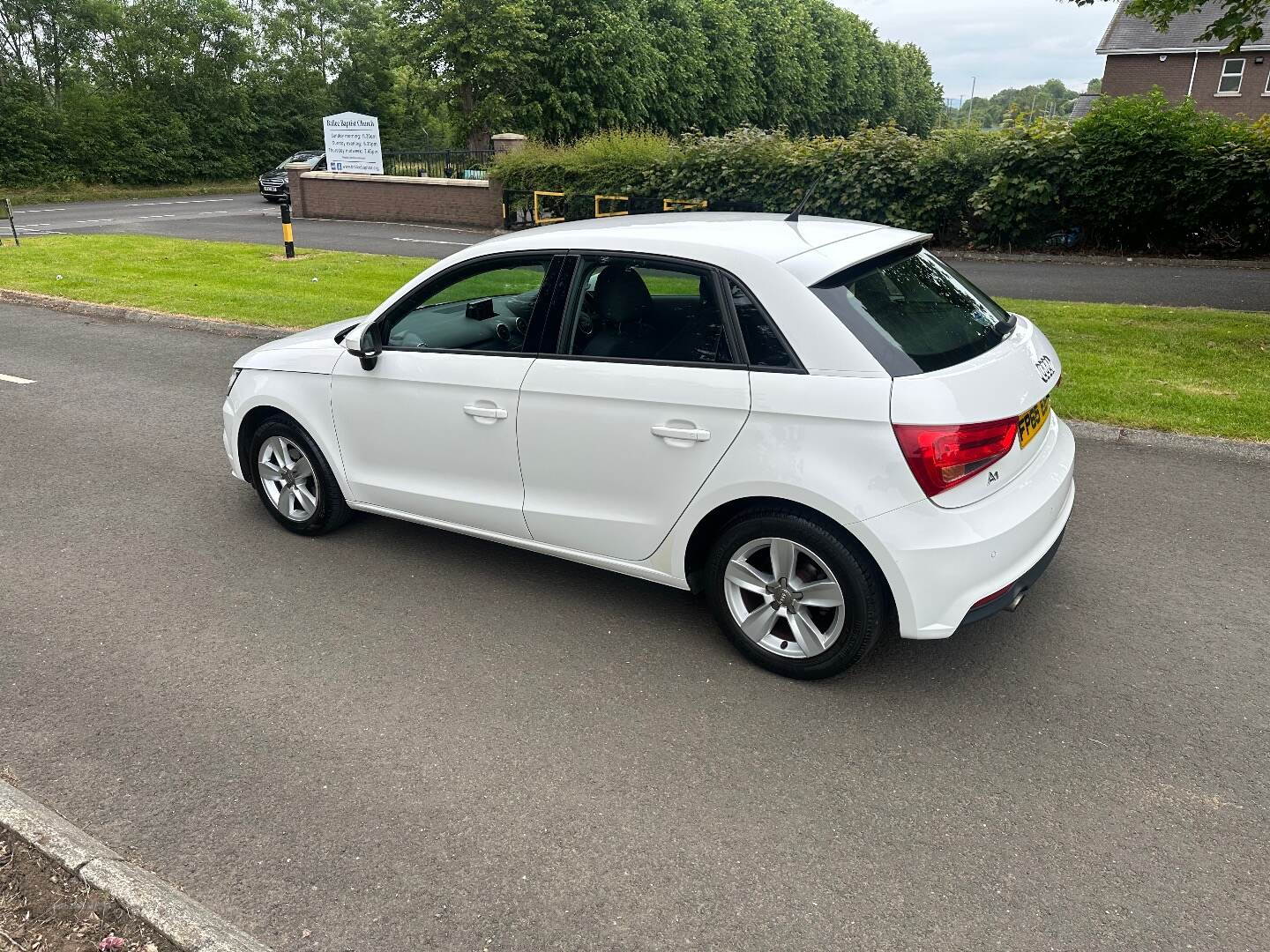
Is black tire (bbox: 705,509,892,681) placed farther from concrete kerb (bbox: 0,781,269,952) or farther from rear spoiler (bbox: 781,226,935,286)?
concrete kerb (bbox: 0,781,269,952)

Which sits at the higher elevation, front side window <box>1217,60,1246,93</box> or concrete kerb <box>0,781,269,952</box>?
front side window <box>1217,60,1246,93</box>

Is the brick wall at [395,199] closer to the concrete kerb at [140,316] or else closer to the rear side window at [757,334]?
the concrete kerb at [140,316]

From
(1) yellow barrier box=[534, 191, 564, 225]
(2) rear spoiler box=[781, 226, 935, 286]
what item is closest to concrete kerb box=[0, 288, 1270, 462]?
(2) rear spoiler box=[781, 226, 935, 286]

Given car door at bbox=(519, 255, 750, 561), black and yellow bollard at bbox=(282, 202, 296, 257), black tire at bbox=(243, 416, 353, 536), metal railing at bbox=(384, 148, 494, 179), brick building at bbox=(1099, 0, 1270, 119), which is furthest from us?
brick building at bbox=(1099, 0, 1270, 119)

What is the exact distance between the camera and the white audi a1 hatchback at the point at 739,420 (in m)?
3.49

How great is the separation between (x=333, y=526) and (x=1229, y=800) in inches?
165

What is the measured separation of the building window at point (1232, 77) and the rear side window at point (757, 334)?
48.1 meters

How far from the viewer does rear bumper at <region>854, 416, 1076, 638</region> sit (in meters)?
3.43

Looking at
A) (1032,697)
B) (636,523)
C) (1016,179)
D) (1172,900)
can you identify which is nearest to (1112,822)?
(1172,900)

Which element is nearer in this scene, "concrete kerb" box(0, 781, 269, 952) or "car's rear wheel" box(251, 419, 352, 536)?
"concrete kerb" box(0, 781, 269, 952)

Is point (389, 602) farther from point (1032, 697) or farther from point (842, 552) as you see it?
point (1032, 697)

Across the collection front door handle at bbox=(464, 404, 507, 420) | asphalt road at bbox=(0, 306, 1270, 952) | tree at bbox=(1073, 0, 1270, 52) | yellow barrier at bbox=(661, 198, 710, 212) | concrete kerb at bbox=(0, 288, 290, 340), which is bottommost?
asphalt road at bbox=(0, 306, 1270, 952)

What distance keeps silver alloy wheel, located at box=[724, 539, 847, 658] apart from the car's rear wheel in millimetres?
2362

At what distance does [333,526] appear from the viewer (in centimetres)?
531
